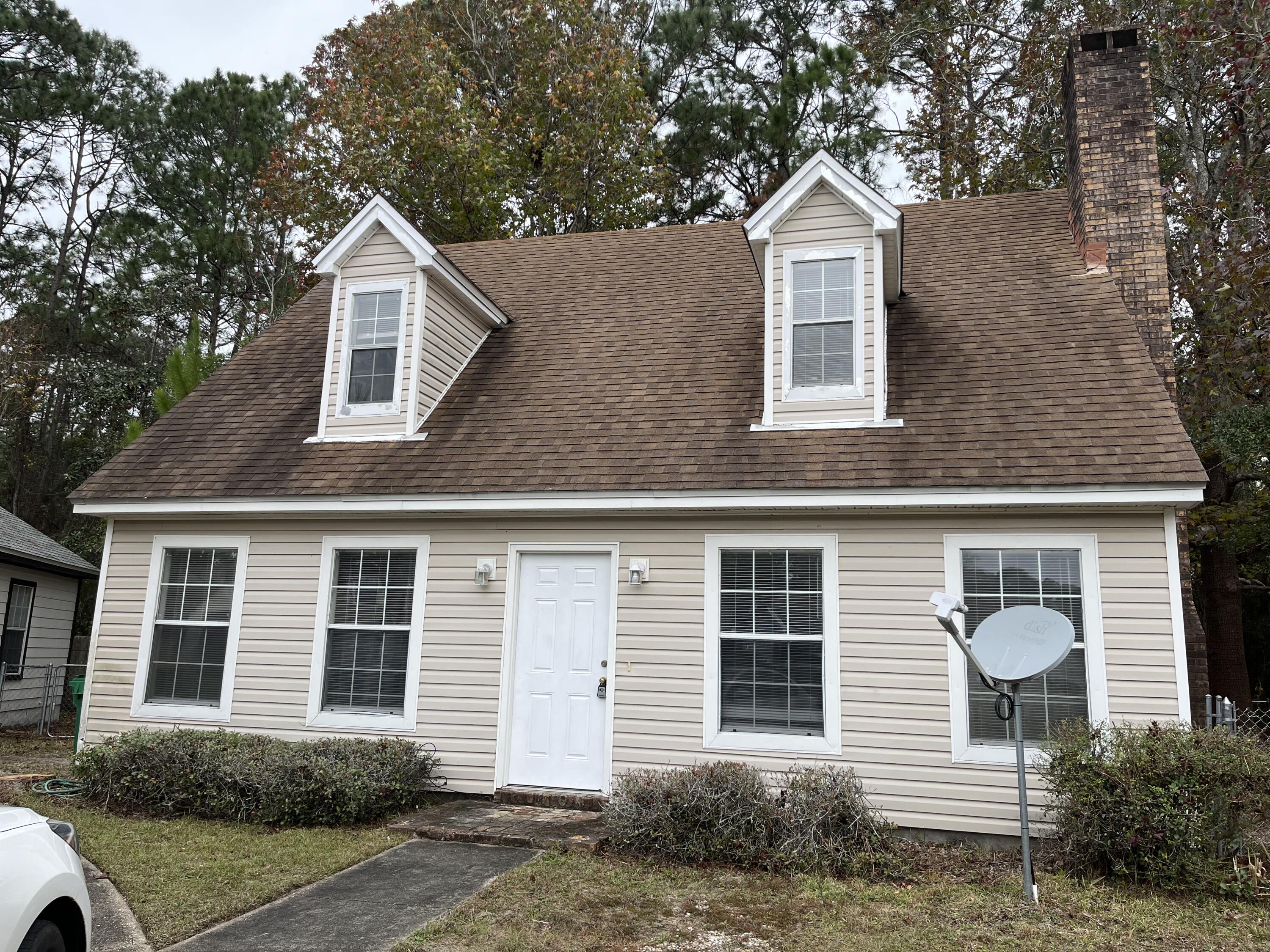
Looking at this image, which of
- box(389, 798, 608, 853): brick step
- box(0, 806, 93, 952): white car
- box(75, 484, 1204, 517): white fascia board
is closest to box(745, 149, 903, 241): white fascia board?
box(75, 484, 1204, 517): white fascia board

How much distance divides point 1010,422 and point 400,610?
6045 mm

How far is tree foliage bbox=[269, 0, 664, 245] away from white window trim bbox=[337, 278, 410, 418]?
11.1m

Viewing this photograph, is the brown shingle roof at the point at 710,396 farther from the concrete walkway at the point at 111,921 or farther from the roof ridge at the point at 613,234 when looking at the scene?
the concrete walkway at the point at 111,921

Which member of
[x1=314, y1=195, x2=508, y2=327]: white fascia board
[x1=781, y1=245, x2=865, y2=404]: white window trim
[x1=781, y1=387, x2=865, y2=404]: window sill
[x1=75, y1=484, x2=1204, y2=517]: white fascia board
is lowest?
[x1=75, y1=484, x2=1204, y2=517]: white fascia board

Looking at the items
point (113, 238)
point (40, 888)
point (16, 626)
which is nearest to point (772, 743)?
point (40, 888)

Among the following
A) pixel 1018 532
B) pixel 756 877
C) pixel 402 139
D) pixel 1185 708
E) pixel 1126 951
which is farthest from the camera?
pixel 402 139

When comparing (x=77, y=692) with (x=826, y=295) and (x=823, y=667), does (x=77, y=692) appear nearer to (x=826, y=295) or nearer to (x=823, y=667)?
(x=823, y=667)

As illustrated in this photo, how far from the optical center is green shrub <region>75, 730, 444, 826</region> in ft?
24.7

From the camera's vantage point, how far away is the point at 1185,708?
6980 millimetres

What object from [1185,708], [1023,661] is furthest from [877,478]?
[1185,708]

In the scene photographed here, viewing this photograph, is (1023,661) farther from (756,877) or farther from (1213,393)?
(1213,393)

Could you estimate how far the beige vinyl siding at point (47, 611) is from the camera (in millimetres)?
14406

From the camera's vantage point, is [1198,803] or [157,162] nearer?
[1198,803]

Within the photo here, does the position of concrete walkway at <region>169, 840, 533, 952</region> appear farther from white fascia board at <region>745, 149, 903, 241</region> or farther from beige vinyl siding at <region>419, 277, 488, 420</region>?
white fascia board at <region>745, 149, 903, 241</region>
